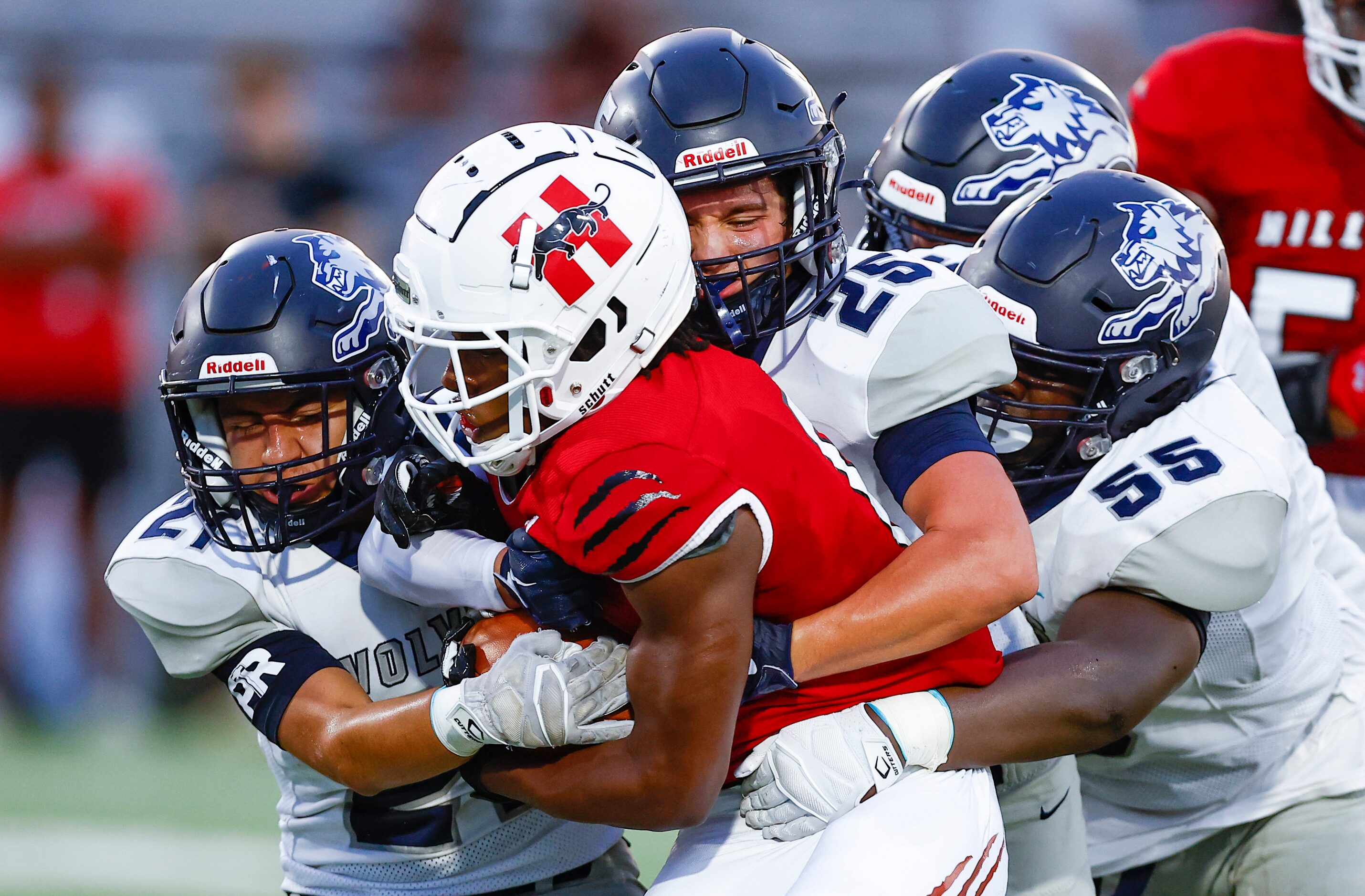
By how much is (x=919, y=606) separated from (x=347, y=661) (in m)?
1.08

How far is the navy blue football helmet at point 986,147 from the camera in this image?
132 inches

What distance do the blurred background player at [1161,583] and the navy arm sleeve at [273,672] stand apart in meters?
1.07

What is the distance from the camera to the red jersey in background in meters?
6.86

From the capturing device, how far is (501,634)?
7.75ft

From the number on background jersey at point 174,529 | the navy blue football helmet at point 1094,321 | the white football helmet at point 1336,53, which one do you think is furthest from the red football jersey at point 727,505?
the white football helmet at point 1336,53

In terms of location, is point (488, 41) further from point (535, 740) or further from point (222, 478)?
point (535, 740)

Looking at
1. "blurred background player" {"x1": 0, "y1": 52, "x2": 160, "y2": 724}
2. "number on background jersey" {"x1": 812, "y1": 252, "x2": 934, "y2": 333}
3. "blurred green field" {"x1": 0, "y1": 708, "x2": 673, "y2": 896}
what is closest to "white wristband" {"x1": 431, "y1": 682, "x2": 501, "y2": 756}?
"number on background jersey" {"x1": 812, "y1": 252, "x2": 934, "y2": 333}

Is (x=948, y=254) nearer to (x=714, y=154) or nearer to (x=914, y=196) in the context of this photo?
(x=914, y=196)

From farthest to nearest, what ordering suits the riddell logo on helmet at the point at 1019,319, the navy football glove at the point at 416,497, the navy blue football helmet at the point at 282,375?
the riddell logo on helmet at the point at 1019,319 < the navy blue football helmet at the point at 282,375 < the navy football glove at the point at 416,497

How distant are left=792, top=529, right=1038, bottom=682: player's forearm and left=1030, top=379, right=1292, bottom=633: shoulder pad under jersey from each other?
34cm

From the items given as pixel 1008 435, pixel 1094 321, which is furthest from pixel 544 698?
pixel 1094 321

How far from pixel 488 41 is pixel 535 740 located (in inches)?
260

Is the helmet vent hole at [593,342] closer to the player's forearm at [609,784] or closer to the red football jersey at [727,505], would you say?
the red football jersey at [727,505]

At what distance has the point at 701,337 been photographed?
2.45 metres
